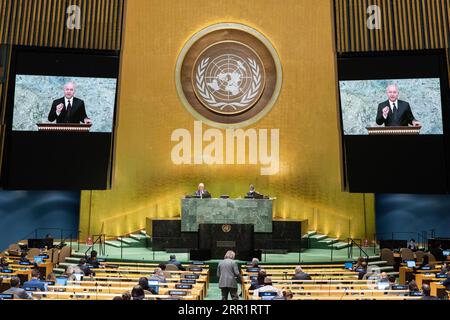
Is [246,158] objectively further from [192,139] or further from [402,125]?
[402,125]

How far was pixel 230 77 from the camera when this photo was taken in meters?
17.2

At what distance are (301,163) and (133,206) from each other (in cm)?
563

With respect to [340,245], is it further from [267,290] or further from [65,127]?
[267,290]

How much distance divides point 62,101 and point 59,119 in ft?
1.78

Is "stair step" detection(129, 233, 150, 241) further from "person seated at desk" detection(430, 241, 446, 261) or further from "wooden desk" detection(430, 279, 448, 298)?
"wooden desk" detection(430, 279, 448, 298)

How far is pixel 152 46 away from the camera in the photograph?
17.0 meters

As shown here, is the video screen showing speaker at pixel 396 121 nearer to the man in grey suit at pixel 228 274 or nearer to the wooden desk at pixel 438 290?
the wooden desk at pixel 438 290

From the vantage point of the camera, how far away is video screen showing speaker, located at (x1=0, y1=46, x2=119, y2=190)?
14.9 m

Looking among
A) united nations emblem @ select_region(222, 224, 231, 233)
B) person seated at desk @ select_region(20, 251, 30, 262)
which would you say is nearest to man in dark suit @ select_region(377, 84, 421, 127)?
united nations emblem @ select_region(222, 224, 231, 233)

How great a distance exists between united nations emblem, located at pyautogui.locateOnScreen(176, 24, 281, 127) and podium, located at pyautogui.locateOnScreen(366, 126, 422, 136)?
3451 mm
